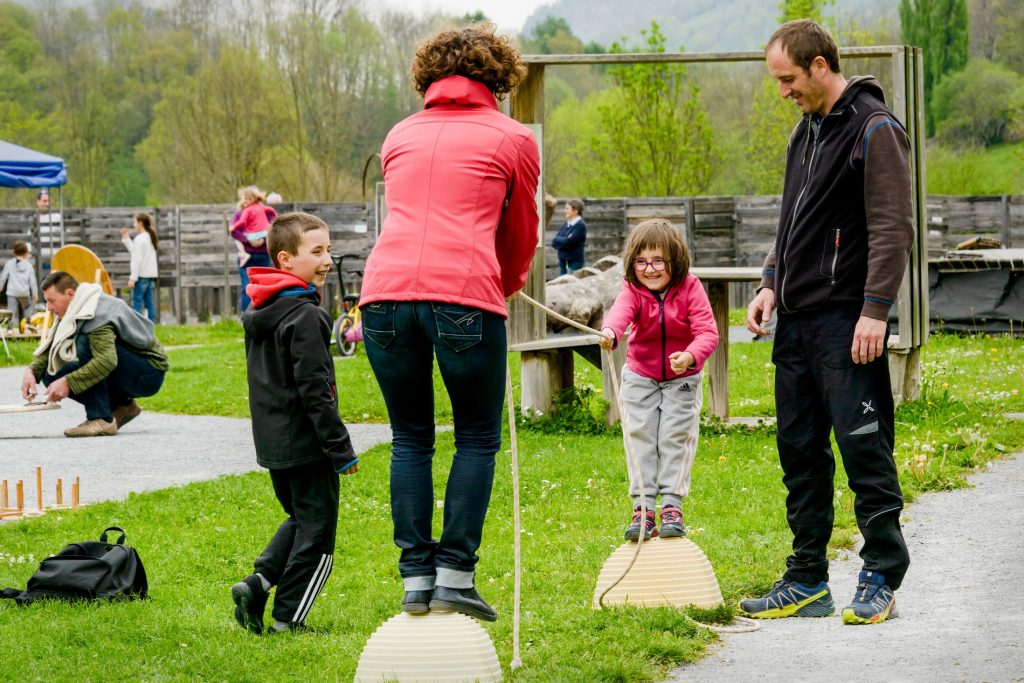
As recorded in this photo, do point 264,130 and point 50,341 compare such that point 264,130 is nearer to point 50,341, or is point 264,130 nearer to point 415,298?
point 50,341

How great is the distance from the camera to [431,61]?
427 centimetres

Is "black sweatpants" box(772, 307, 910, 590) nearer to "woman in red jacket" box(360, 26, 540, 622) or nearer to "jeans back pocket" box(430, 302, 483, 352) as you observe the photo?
"woman in red jacket" box(360, 26, 540, 622)

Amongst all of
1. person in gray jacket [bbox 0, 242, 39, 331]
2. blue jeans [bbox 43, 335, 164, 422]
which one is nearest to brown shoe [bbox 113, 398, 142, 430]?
blue jeans [bbox 43, 335, 164, 422]

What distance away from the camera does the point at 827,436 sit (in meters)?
4.96

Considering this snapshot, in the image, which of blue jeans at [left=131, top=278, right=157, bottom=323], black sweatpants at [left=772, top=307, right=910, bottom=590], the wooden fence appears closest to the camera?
black sweatpants at [left=772, top=307, right=910, bottom=590]

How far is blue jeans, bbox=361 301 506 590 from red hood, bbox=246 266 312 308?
1.01 metres

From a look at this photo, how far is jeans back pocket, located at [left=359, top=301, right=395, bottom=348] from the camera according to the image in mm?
4082

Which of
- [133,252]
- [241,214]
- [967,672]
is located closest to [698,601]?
[967,672]

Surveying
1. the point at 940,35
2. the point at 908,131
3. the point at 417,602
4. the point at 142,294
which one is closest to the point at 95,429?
the point at 908,131

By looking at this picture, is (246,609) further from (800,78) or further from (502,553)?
(800,78)

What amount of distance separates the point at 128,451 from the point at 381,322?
705 centimetres

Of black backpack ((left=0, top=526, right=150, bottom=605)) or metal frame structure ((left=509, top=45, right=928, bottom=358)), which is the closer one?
black backpack ((left=0, top=526, right=150, bottom=605))

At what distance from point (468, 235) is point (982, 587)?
2.72m

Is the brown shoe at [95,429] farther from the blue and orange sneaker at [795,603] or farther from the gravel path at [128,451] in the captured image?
the blue and orange sneaker at [795,603]
